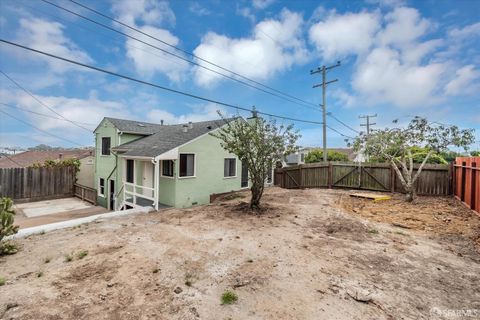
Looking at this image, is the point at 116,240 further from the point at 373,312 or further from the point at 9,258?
the point at 373,312

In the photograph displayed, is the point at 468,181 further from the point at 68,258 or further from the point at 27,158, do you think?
the point at 27,158

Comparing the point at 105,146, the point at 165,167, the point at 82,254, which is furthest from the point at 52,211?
the point at 82,254

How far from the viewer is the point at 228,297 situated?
350 cm

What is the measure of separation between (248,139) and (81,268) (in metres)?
6.15

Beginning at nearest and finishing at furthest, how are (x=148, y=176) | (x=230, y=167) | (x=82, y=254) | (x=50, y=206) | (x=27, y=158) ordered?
(x=82, y=254)
(x=148, y=176)
(x=230, y=167)
(x=50, y=206)
(x=27, y=158)

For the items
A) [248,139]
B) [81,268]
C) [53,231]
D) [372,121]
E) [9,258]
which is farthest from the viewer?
[372,121]

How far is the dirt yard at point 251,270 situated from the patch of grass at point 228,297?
0.28 feet

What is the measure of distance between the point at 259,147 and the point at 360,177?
357 inches

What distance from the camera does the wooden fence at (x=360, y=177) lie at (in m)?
11.8

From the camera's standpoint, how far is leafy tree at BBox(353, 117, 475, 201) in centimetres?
1031

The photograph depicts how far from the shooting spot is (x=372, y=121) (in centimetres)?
2945

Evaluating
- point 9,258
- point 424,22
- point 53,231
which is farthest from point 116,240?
point 424,22

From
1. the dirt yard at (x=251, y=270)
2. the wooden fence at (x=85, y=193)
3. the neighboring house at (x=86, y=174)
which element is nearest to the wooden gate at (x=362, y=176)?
the dirt yard at (x=251, y=270)

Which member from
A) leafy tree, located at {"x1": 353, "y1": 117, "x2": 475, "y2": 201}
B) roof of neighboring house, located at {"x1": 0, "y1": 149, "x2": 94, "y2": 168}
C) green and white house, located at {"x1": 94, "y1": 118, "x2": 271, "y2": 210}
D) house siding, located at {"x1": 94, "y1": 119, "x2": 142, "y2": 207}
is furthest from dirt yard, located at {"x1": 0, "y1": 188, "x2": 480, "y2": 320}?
roof of neighboring house, located at {"x1": 0, "y1": 149, "x2": 94, "y2": 168}
